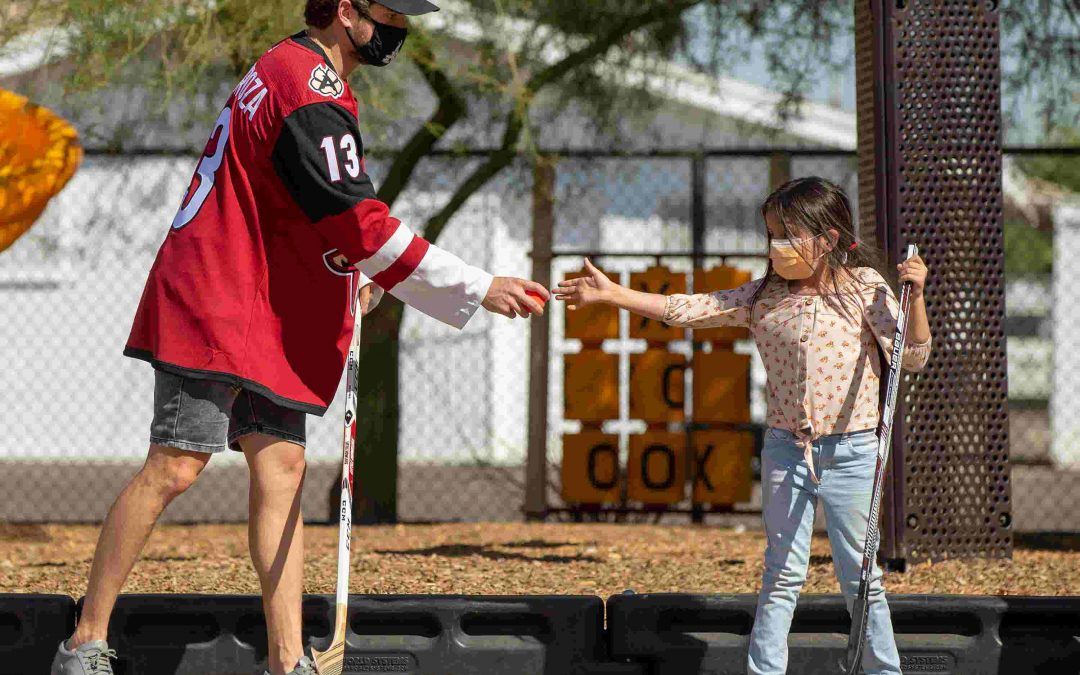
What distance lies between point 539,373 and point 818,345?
16.6 feet

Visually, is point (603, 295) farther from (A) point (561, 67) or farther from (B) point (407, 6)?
(A) point (561, 67)

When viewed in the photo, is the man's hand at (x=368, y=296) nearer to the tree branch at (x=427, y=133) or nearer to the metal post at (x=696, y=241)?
the tree branch at (x=427, y=133)

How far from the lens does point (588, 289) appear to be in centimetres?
403

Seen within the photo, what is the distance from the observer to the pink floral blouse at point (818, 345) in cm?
402

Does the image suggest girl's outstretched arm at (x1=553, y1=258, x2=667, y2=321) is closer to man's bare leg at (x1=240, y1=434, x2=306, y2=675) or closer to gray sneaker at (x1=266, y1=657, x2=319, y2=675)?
man's bare leg at (x1=240, y1=434, x2=306, y2=675)

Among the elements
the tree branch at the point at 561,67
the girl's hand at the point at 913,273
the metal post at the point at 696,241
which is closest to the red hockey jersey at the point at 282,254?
the girl's hand at the point at 913,273

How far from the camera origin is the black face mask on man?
3.81 meters

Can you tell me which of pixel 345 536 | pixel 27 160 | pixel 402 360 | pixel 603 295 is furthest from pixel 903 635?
pixel 402 360

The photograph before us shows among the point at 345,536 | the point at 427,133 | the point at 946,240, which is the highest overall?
the point at 427,133

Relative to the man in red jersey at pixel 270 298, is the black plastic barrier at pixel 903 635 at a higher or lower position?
lower

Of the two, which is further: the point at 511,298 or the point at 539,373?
the point at 539,373

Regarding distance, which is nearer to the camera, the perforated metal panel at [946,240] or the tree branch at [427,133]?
the perforated metal panel at [946,240]

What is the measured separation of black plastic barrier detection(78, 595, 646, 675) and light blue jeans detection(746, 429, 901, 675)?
1.76ft

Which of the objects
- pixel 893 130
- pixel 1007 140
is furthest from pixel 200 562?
pixel 1007 140
